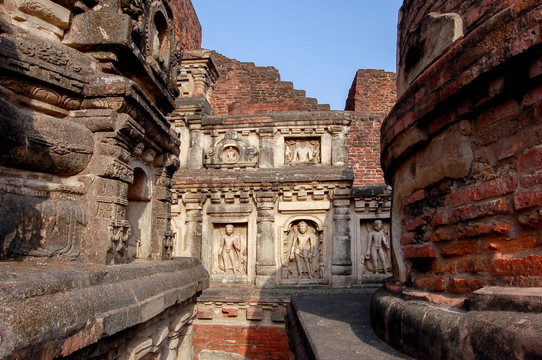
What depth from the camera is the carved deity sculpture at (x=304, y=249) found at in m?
8.23

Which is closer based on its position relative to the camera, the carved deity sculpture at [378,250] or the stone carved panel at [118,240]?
the stone carved panel at [118,240]

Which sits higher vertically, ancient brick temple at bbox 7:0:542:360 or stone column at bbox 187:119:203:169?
stone column at bbox 187:119:203:169

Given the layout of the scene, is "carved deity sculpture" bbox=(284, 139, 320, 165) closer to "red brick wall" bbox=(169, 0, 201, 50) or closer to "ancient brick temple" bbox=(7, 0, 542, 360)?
"ancient brick temple" bbox=(7, 0, 542, 360)

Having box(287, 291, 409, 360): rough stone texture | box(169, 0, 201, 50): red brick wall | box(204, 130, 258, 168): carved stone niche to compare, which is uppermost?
box(169, 0, 201, 50): red brick wall

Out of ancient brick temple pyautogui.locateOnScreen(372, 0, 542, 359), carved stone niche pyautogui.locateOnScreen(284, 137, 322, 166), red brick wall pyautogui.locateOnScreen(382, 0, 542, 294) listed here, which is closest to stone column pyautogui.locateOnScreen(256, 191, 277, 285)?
carved stone niche pyautogui.locateOnScreen(284, 137, 322, 166)

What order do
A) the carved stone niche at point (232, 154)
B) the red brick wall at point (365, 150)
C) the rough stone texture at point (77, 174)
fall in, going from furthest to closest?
the red brick wall at point (365, 150) → the carved stone niche at point (232, 154) → the rough stone texture at point (77, 174)

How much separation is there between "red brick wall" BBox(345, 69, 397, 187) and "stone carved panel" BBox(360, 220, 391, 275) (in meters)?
4.11

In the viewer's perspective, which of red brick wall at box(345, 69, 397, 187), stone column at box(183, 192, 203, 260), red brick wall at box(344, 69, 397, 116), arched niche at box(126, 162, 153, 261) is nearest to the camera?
arched niche at box(126, 162, 153, 261)

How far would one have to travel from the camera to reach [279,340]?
7727mm

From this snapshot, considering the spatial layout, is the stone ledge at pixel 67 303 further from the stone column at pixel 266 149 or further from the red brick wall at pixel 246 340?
the stone column at pixel 266 149

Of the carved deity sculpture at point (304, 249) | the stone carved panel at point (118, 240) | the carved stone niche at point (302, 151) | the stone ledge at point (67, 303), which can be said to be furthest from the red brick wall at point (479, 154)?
the carved stone niche at point (302, 151)

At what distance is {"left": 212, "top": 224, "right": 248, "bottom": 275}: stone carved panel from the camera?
8383mm

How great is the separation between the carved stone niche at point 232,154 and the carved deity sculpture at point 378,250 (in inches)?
116

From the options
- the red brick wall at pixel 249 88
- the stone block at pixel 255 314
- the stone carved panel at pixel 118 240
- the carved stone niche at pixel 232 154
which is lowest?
the stone block at pixel 255 314
